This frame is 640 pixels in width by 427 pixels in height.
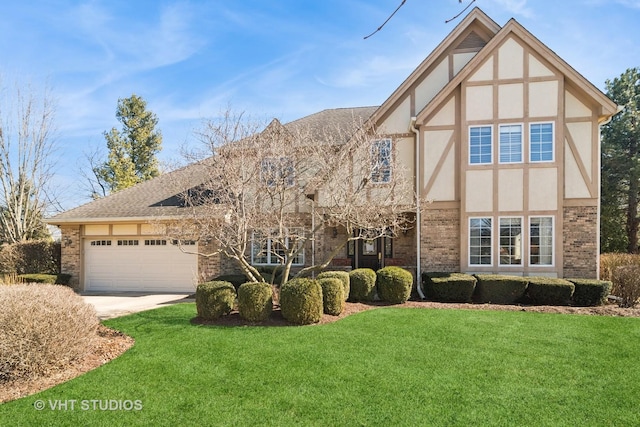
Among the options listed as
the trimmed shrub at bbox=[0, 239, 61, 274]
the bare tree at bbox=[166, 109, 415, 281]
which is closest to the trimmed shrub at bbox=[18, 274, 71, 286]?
the trimmed shrub at bbox=[0, 239, 61, 274]

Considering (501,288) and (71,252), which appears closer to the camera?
(501,288)

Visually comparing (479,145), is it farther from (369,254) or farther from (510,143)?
(369,254)

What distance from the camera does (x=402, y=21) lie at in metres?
4.01

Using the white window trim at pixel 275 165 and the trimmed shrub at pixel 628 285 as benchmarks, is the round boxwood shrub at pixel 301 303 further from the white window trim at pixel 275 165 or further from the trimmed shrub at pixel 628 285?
the trimmed shrub at pixel 628 285

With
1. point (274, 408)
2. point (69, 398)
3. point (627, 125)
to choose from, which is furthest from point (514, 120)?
point (627, 125)

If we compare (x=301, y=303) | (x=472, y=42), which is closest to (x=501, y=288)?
(x=301, y=303)

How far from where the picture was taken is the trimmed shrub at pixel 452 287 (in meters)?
11.2

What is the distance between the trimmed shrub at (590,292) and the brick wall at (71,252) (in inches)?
701

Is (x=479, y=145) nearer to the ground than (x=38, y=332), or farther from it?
farther from it

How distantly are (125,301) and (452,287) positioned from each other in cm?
1047

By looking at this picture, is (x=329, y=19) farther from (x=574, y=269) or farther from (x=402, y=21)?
(x=574, y=269)

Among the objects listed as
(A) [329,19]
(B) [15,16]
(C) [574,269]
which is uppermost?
(B) [15,16]

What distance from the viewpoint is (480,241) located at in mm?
12461

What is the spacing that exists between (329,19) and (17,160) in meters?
23.7
